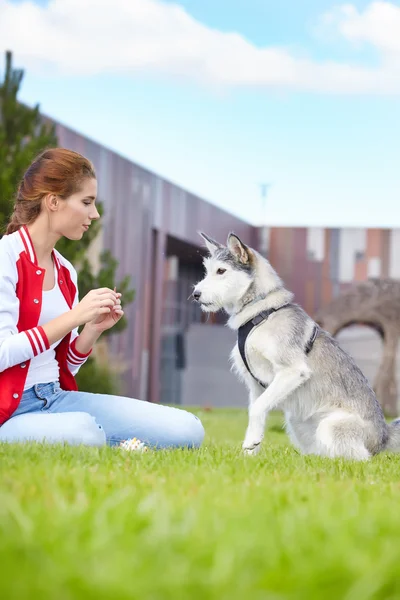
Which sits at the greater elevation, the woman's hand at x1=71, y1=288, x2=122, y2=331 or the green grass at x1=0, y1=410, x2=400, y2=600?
the woman's hand at x1=71, y1=288, x2=122, y2=331

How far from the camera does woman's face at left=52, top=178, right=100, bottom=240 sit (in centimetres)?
436

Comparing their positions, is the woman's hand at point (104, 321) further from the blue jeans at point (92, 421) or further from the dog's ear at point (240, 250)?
the dog's ear at point (240, 250)

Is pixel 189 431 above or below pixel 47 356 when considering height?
below

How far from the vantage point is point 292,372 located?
4.82 metres

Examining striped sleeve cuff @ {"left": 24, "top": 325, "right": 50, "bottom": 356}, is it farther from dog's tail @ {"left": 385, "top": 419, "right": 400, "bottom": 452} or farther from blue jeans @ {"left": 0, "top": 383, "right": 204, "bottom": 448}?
dog's tail @ {"left": 385, "top": 419, "right": 400, "bottom": 452}

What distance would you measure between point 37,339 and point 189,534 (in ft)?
6.92

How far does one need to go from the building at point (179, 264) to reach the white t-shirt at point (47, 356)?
569 inches

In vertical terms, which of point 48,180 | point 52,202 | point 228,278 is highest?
point 48,180

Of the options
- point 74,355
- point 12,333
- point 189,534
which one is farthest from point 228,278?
point 189,534

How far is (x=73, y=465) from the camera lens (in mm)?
3426

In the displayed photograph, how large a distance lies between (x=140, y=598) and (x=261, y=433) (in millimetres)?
3284

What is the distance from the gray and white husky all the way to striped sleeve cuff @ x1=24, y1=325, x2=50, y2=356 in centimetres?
142

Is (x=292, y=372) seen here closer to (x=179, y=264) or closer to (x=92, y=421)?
(x=92, y=421)

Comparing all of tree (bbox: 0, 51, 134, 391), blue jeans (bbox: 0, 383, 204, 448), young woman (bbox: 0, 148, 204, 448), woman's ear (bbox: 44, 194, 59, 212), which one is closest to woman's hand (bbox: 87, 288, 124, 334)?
young woman (bbox: 0, 148, 204, 448)
